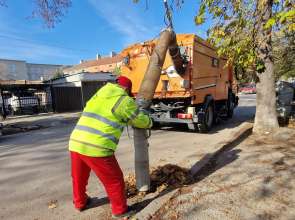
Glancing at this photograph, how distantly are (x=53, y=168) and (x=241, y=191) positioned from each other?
11.7 feet

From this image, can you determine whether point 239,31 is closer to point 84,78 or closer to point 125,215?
point 125,215

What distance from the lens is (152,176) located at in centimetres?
409

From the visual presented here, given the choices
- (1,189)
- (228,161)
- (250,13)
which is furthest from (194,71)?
(1,189)

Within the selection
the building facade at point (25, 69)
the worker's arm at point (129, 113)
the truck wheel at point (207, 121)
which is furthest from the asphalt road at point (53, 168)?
the building facade at point (25, 69)

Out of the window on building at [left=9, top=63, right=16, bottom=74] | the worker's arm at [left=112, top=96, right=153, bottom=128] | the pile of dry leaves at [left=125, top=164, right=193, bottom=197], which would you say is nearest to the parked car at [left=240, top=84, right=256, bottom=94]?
the pile of dry leaves at [left=125, top=164, right=193, bottom=197]

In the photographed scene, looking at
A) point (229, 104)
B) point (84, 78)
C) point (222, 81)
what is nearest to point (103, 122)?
point (222, 81)

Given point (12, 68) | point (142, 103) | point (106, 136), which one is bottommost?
point (106, 136)

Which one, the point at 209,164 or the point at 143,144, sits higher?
the point at 143,144

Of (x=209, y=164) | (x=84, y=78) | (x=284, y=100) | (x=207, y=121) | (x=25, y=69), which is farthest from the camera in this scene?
(x=25, y=69)

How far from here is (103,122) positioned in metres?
2.76

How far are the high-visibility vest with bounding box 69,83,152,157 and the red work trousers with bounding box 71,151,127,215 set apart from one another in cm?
9

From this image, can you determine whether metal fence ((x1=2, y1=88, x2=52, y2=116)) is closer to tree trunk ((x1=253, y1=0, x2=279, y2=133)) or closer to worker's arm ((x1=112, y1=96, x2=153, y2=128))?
tree trunk ((x1=253, y1=0, x2=279, y2=133))

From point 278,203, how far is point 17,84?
749 inches

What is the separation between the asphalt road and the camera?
11.1ft
